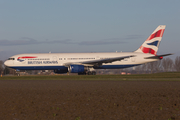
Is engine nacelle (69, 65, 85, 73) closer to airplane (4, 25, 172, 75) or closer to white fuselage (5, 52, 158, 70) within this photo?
airplane (4, 25, 172, 75)

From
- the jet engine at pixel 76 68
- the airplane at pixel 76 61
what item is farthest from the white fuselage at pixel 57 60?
the jet engine at pixel 76 68

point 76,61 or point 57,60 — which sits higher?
point 57,60

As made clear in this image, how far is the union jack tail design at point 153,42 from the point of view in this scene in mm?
47312

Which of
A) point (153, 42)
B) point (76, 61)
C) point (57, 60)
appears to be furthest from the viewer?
point (153, 42)

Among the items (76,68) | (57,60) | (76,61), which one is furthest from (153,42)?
(57,60)

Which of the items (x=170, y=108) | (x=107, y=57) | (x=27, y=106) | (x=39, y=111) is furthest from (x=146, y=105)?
(x=107, y=57)

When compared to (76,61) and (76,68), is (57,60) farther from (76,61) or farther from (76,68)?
(76,68)

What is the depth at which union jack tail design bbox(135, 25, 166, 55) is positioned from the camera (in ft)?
155

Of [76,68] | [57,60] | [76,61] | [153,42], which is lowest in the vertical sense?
[76,68]

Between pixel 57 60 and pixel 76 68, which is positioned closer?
pixel 76 68

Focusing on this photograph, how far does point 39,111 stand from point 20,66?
1429 inches

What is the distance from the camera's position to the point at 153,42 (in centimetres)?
4728

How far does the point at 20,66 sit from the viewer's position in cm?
4409

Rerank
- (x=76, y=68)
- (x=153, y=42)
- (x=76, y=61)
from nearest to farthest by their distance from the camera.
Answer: (x=76, y=68)
(x=76, y=61)
(x=153, y=42)
